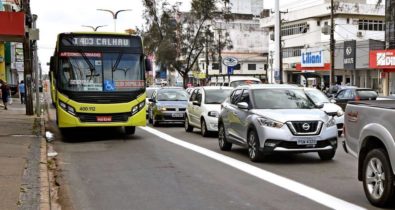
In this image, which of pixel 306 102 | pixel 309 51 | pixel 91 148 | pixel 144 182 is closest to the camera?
pixel 144 182

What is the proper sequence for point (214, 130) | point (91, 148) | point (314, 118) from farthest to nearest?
1. point (214, 130)
2. point (91, 148)
3. point (314, 118)

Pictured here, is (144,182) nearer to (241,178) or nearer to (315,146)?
(241,178)

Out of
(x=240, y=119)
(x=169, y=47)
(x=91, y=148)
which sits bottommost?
(x=91, y=148)

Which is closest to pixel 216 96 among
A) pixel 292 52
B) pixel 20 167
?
pixel 20 167

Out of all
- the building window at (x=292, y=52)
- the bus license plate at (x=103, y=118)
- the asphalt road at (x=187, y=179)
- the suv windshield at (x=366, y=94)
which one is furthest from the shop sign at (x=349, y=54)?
the asphalt road at (x=187, y=179)

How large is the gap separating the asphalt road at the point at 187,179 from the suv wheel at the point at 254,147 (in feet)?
0.52

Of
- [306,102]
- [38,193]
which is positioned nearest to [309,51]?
[306,102]

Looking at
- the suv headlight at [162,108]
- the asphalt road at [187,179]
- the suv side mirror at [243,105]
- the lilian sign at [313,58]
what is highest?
the lilian sign at [313,58]

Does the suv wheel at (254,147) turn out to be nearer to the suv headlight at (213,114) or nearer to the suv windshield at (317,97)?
the suv headlight at (213,114)

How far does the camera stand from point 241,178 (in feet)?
31.0

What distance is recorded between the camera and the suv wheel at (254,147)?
11.1m

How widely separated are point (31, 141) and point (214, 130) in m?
5.45

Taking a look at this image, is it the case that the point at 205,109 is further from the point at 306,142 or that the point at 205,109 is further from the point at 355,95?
the point at 355,95

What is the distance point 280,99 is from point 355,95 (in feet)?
37.3
